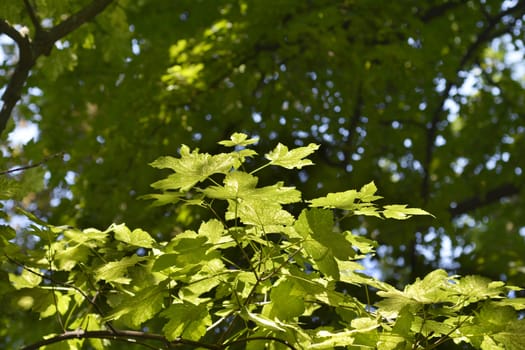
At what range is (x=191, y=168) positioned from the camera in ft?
4.83

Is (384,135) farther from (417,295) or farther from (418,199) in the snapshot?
(417,295)

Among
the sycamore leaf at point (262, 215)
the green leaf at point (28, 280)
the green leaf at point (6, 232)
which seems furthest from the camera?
the green leaf at point (28, 280)

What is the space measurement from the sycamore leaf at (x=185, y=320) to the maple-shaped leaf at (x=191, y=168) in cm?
36

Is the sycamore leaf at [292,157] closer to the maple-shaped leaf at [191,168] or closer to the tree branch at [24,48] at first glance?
the maple-shaped leaf at [191,168]

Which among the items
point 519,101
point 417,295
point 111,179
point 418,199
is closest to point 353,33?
point 418,199

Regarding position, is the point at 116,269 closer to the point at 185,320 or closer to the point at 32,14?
the point at 185,320

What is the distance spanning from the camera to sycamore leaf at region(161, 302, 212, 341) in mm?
1639

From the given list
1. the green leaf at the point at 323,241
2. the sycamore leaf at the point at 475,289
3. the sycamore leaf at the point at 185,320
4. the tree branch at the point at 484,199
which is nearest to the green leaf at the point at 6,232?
the sycamore leaf at the point at 185,320

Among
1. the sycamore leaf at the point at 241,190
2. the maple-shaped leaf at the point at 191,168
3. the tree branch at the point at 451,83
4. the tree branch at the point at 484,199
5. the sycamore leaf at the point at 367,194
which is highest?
the maple-shaped leaf at the point at 191,168

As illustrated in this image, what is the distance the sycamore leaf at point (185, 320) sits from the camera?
5.38 feet

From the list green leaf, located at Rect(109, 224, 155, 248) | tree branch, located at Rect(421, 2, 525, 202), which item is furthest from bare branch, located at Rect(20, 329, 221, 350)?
tree branch, located at Rect(421, 2, 525, 202)

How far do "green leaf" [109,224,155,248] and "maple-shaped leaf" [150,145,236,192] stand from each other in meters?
0.41

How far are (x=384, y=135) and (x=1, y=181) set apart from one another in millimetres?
3881

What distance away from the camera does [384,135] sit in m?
5.31
